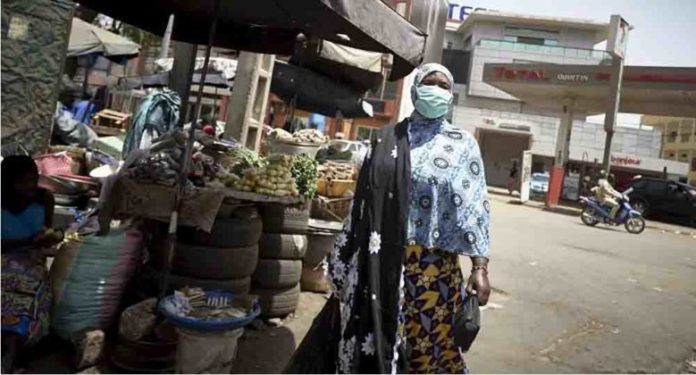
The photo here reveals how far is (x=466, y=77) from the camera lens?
124 ft

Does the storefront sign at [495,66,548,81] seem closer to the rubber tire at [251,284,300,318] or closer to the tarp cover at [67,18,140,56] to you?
the tarp cover at [67,18,140,56]

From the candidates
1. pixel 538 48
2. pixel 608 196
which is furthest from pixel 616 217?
pixel 538 48

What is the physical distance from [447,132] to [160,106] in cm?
512

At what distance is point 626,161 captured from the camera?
3416 centimetres

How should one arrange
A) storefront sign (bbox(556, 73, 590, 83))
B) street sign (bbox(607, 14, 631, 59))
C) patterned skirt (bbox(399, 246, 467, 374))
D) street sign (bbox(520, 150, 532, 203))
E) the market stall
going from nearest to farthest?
patterned skirt (bbox(399, 246, 467, 374))
the market stall
storefront sign (bbox(556, 73, 590, 83))
street sign (bbox(607, 14, 631, 59))
street sign (bbox(520, 150, 532, 203))

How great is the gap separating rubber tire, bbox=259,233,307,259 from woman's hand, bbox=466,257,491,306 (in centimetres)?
235

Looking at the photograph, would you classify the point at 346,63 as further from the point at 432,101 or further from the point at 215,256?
the point at 432,101

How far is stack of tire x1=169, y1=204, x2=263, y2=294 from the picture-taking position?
155 inches

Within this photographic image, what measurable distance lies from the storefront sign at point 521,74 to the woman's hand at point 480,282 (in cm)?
2065

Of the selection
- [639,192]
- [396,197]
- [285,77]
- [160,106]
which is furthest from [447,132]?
[639,192]

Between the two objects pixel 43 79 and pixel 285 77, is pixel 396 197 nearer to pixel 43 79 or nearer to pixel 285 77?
pixel 43 79

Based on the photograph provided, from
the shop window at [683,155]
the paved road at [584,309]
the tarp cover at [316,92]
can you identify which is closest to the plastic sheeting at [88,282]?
the paved road at [584,309]

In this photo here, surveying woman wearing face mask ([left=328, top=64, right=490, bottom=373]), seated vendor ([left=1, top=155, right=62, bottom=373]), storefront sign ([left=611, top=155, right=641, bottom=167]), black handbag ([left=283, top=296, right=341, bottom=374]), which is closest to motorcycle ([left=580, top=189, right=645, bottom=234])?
woman wearing face mask ([left=328, top=64, right=490, bottom=373])

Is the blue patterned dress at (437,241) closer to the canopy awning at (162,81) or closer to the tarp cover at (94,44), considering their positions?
the canopy awning at (162,81)
